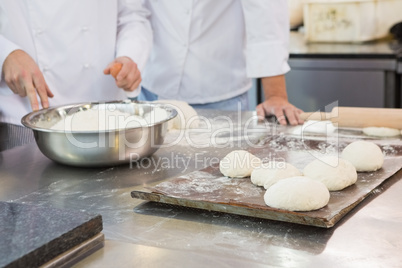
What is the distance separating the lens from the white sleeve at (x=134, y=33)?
188cm

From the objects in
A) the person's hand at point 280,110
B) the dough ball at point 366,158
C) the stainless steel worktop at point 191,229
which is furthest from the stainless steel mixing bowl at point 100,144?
the person's hand at point 280,110

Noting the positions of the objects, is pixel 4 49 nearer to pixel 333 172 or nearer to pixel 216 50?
pixel 216 50

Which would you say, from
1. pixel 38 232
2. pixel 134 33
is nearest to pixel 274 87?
pixel 134 33

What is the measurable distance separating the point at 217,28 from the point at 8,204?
1.42m

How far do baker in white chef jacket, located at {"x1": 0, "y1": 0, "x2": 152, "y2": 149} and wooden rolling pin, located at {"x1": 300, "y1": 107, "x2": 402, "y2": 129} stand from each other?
67 centimetres

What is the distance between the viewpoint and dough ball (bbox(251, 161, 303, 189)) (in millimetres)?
1043

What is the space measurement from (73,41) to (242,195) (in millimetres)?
1078

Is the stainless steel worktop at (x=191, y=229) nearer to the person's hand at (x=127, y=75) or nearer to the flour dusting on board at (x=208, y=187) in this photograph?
the flour dusting on board at (x=208, y=187)

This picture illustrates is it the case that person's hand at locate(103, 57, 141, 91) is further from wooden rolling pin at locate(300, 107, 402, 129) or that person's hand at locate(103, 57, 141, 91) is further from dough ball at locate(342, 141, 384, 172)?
dough ball at locate(342, 141, 384, 172)

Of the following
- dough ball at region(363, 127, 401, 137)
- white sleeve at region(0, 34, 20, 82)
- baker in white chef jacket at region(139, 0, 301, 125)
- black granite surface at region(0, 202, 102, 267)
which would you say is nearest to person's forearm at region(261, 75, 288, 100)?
baker in white chef jacket at region(139, 0, 301, 125)

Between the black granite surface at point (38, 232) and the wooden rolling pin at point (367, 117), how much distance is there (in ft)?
3.34

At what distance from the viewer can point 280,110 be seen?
1835mm

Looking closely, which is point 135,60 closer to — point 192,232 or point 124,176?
point 124,176

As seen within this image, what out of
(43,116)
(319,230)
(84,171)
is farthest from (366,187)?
(43,116)
